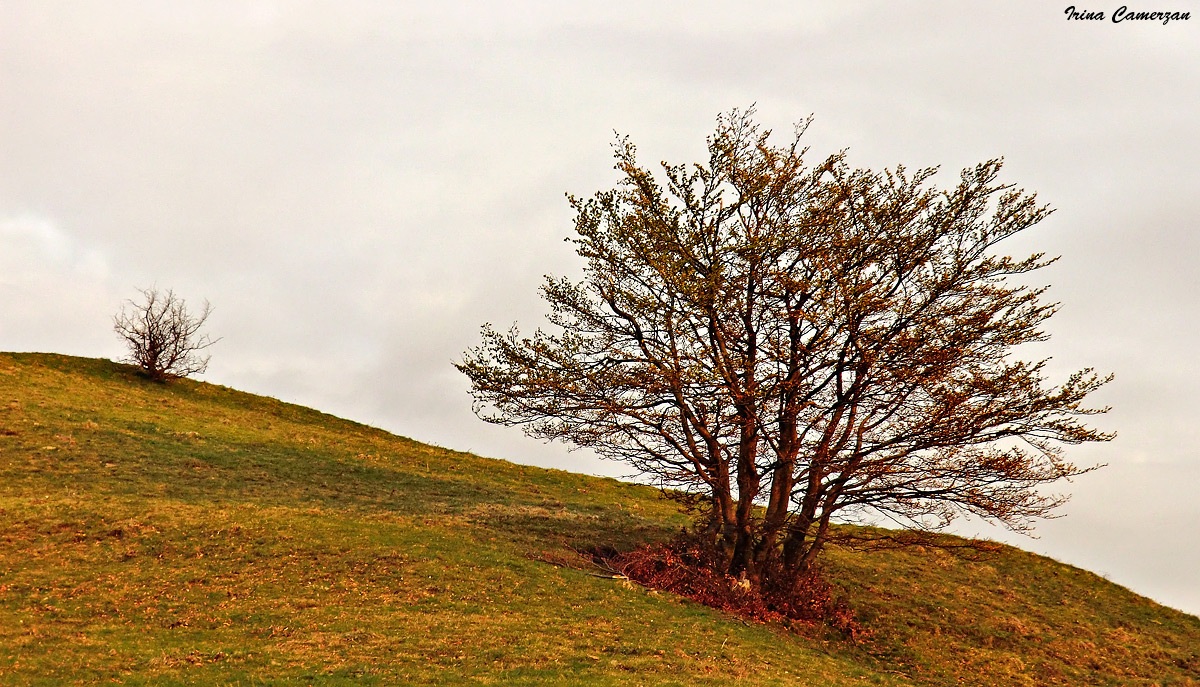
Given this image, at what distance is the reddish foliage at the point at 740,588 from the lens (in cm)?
2481

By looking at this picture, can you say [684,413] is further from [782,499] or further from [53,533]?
[53,533]

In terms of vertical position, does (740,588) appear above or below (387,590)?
above

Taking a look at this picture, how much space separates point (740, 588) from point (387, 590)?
1053 centimetres

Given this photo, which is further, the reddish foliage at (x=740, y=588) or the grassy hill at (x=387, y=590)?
the reddish foliage at (x=740, y=588)

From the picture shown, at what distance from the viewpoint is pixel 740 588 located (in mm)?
25359

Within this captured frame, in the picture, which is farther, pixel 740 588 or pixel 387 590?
pixel 740 588

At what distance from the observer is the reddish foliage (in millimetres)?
24812

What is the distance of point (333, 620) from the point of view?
19516mm

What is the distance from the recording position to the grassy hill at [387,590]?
17359 millimetres

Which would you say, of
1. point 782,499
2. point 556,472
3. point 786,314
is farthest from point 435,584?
point 556,472

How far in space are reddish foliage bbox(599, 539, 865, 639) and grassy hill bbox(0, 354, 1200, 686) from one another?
1.02 meters

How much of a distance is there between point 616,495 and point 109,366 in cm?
3478

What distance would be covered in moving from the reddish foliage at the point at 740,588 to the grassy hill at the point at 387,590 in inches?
40.0

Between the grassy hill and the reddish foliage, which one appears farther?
the reddish foliage
